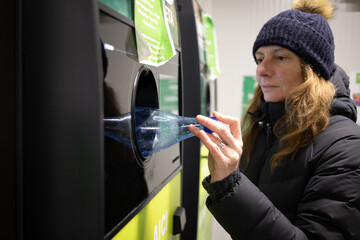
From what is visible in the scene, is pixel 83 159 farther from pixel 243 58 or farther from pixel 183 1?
pixel 243 58

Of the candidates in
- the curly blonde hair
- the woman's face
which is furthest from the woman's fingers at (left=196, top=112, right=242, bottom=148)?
the woman's face

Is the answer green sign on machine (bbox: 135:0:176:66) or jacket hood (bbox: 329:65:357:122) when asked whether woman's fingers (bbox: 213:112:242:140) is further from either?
jacket hood (bbox: 329:65:357:122)

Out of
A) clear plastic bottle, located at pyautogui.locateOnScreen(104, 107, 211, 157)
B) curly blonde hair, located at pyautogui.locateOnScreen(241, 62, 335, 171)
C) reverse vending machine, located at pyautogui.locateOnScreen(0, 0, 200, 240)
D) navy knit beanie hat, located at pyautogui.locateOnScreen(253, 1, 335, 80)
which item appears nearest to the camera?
reverse vending machine, located at pyautogui.locateOnScreen(0, 0, 200, 240)

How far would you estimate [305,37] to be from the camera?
136 centimetres

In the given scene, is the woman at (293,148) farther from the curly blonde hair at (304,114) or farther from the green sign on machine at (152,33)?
the green sign on machine at (152,33)

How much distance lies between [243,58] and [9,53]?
3142 millimetres

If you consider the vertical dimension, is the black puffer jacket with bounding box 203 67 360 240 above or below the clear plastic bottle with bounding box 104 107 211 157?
below

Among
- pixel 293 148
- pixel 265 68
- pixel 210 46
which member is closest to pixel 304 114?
pixel 293 148

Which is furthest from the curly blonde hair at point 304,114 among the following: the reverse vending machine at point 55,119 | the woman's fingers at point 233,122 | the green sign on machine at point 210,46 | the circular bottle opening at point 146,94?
the green sign on machine at point 210,46

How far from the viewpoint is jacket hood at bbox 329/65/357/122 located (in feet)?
4.27

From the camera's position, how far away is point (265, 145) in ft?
4.93

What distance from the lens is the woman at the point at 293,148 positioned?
100 centimetres

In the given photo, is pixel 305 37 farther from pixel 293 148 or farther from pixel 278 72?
pixel 293 148

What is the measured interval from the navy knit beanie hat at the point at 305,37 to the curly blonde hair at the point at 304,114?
49 mm
